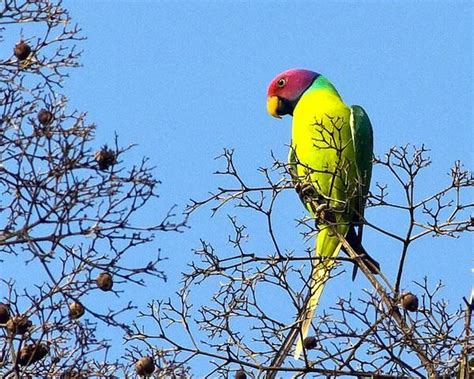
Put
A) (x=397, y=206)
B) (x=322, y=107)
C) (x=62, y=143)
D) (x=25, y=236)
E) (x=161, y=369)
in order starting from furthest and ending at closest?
(x=322, y=107), (x=397, y=206), (x=161, y=369), (x=62, y=143), (x=25, y=236)

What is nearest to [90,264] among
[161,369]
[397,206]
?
[161,369]

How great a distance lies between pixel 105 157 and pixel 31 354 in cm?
57

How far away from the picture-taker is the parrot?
12.2ft

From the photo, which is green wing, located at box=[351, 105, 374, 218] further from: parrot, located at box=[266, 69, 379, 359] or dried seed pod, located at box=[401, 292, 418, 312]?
dried seed pod, located at box=[401, 292, 418, 312]

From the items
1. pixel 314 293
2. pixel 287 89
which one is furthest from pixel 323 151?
pixel 314 293

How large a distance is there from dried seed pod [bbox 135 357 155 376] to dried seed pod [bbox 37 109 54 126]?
2.49 feet

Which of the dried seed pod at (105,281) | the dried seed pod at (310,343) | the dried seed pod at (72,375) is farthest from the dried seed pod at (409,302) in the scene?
the dried seed pod at (72,375)

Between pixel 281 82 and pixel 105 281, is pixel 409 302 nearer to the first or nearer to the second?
pixel 105 281

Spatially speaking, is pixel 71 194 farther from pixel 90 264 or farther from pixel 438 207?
pixel 438 207

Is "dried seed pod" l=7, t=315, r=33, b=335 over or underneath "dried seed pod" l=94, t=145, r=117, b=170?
underneath

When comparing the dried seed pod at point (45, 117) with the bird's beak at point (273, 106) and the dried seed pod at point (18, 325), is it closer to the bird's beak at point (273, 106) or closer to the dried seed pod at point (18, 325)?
the dried seed pod at point (18, 325)

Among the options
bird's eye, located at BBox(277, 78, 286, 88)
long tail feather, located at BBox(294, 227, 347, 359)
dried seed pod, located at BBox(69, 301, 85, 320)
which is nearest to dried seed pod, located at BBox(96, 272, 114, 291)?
dried seed pod, located at BBox(69, 301, 85, 320)

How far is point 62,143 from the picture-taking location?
9.00 ft

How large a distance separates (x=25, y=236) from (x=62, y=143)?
1.07 feet
